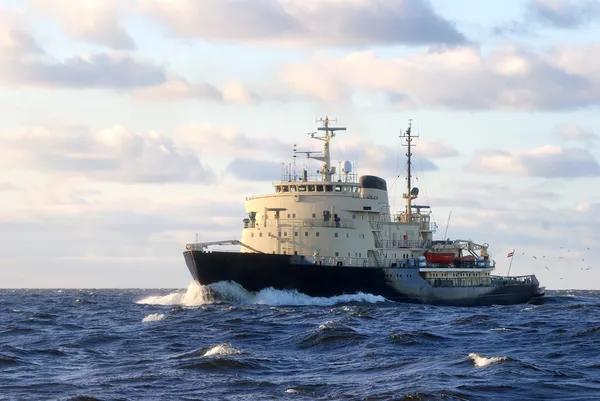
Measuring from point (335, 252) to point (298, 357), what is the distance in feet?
104

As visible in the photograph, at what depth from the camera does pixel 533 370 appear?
Result: 97.3ft

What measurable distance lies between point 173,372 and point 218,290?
108 feet

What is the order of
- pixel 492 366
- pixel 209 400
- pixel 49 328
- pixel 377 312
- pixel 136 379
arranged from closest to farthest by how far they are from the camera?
pixel 209 400 → pixel 136 379 → pixel 492 366 → pixel 49 328 → pixel 377 312

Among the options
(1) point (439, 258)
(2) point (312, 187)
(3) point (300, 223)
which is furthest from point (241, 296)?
(1) point (439, 258)

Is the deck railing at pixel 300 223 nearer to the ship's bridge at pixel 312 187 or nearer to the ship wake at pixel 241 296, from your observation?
the ship's bridge at pixel 312 187

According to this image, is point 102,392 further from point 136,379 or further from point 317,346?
point 317,346

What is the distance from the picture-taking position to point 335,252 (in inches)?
2574

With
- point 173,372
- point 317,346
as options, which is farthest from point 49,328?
point 173,372

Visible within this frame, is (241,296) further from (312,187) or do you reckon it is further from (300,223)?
(312,187)

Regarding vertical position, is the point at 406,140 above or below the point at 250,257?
above

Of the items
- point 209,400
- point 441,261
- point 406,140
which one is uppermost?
point 406,140

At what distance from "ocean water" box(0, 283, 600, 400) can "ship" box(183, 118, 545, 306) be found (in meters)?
7.53

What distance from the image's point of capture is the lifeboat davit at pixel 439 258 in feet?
237

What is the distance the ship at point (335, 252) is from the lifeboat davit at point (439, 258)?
9 centimetres
